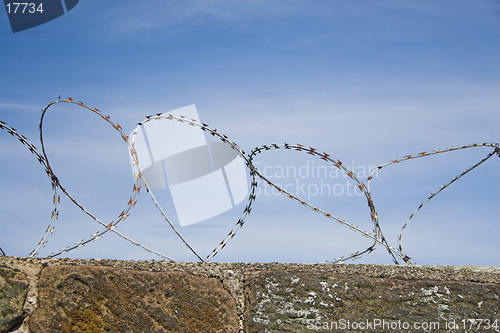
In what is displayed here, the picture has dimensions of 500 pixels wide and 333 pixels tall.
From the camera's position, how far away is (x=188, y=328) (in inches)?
99.2

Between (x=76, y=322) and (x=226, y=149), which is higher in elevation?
(x=226, y=149)

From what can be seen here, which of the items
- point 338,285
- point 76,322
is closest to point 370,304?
point 338,285

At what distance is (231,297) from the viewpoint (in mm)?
2625

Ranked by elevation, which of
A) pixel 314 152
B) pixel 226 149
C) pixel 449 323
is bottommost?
pixel 449 323

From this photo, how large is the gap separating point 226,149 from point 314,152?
1536mm

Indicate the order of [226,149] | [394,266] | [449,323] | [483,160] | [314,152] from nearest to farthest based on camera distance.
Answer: [449,323] → [394,266] → [314,152] → [483,160] → [226,149]

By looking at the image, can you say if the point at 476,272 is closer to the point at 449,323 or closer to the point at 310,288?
the point at 449,323

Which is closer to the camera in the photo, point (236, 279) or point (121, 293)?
point (121, 293)

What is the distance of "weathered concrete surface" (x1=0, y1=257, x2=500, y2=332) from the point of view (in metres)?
2.45

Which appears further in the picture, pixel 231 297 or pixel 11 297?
pixel 231 297

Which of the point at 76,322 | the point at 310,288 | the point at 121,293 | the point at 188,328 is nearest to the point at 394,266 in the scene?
the point at 310,288

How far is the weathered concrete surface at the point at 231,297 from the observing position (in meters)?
2.45

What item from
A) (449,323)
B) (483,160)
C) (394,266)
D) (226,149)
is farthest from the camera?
(226,149)

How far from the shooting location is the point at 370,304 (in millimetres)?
2646
